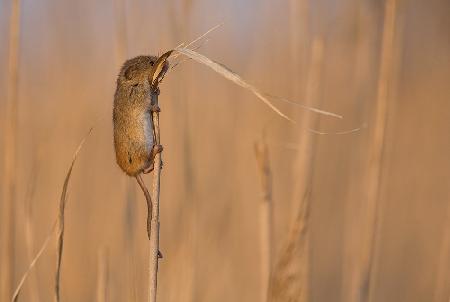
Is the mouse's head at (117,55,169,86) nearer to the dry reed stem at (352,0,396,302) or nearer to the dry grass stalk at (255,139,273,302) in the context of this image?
the dry grass stalk at (255,139,273,302)

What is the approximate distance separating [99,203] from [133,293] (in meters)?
0.97

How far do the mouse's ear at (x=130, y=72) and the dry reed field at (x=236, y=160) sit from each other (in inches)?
5.1

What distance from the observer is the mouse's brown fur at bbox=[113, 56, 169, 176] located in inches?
41.6

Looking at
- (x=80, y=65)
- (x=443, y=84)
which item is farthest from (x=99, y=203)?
(x=443, y=84)

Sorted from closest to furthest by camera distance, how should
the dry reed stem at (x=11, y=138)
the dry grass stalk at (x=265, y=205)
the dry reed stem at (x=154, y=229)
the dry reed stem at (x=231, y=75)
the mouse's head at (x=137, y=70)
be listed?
the dry reed stem at (x=231, y=75), the dry reed stem at (x=154, y=229), the mouse's head at (x=137, y=70), the dry grass stalk at (x=265, y=205), the dry reed stem at (x=11, y=138)

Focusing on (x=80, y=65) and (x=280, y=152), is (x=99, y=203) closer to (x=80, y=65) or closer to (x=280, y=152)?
(x=80, y=65)

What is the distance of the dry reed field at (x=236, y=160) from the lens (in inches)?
55.9

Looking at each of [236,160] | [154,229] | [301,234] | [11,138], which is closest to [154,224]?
[154,229]

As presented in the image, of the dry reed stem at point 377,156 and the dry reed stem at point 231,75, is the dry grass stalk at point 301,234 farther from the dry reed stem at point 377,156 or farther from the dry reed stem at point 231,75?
the dry reed stem at point 231,75

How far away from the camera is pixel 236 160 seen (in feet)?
7.92

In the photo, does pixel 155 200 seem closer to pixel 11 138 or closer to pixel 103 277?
pixel 103 277

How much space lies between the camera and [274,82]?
276cm

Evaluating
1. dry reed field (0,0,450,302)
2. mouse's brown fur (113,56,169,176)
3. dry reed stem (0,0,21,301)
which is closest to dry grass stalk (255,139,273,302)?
dry reed field (0,0,450,302)

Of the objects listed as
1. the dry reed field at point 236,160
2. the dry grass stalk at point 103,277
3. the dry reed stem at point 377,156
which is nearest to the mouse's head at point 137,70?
the dry reed field at point 236,160
